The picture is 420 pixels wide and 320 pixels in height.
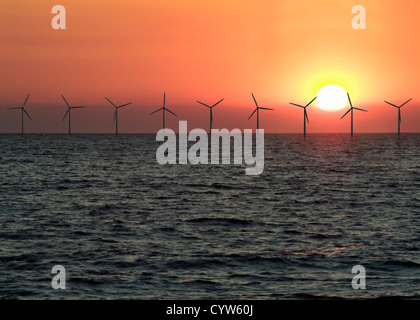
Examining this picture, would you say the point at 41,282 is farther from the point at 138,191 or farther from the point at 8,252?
the point at 138,191

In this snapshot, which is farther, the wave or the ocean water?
the wave

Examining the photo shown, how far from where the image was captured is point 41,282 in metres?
19.0

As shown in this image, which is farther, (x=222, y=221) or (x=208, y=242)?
(x=222, y=221)

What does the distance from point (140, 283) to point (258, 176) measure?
51.7m

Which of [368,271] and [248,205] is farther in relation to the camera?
[248,205]

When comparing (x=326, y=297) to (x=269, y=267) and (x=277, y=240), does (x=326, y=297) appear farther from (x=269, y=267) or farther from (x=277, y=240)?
(x=277, y=240)

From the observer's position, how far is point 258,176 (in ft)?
229

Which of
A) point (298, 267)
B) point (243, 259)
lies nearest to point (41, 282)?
A: point (243, 259)

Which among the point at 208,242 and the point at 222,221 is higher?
the point at 222,221

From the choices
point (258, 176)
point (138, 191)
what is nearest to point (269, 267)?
point (138, 191)

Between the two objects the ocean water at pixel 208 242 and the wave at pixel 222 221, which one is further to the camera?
the wave at pixel 222 221

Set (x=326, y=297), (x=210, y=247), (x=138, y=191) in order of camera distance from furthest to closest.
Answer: (x=138, y=191) < (x=210, y=247) < (x=326, y=297)
